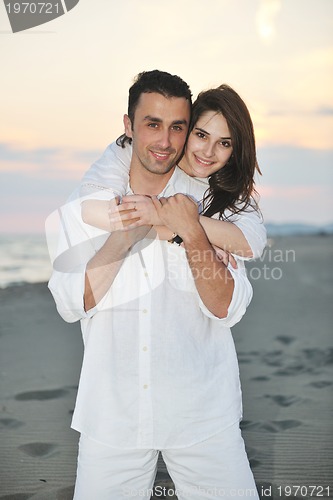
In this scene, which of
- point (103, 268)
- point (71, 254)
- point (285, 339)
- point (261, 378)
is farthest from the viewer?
point (285, 339)

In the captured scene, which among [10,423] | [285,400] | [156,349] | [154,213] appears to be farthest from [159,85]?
[285,400]

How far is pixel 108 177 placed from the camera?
9.32 feet

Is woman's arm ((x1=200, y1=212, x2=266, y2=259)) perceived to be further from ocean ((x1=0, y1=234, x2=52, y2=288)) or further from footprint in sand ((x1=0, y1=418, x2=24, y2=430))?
ocean ((x1=0, y1=234, x2=52, y2=288))

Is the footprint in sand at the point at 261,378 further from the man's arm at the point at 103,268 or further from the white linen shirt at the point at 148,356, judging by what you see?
the man's arm at the point at 103,268

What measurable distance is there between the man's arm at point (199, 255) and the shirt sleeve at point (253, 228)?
0.87 ft

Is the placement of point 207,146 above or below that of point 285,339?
above

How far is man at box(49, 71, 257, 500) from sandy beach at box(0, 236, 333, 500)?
4.70 ft

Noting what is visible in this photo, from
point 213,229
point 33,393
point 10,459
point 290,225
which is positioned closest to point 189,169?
point 213,229

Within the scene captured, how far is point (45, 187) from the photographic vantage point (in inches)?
587

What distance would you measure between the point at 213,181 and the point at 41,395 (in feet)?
10.4

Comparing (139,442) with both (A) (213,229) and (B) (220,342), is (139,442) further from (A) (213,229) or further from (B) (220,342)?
(A) (213,229)

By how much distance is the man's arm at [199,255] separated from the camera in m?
2.55
